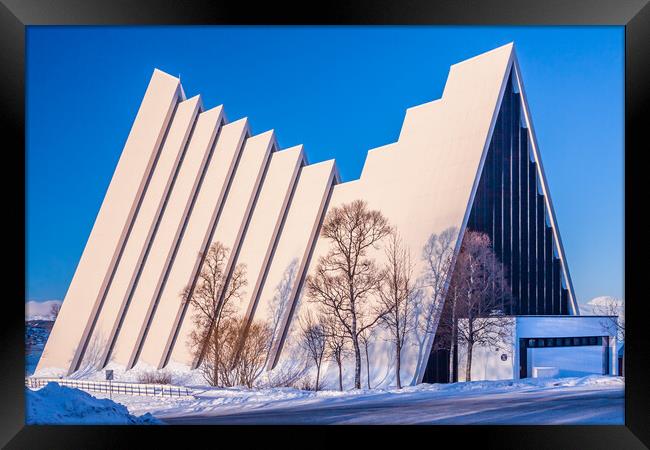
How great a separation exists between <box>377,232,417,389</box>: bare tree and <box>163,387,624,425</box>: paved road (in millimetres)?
1401

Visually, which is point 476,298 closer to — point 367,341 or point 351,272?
point 367,341

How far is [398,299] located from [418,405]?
2371 mm

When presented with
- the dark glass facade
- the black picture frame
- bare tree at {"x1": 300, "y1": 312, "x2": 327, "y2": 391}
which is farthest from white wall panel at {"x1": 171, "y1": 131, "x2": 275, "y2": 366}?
the black picture frame

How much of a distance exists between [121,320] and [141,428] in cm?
1046

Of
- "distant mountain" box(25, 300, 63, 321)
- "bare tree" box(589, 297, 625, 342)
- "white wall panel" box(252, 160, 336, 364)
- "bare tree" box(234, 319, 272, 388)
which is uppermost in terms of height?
"white wall panel" box(252, 160, 336, 364)

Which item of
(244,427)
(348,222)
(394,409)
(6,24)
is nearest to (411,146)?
(348,222)

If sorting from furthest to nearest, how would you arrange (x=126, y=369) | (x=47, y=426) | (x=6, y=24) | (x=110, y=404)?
(x=126, y=369) < (x=110, y=404) < (x=47, y=426) < (x=6, y=24)

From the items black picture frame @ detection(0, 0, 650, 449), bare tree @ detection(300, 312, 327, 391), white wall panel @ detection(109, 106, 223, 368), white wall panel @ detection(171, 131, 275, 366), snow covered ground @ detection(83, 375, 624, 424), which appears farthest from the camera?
white wall panel @ detection(109, 106, 223, 368)

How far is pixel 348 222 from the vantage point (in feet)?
56.7

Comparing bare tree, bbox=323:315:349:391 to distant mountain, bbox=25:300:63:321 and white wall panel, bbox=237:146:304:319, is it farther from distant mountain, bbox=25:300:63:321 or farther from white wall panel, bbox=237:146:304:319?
distant mountain, bbox=25:300:63:321

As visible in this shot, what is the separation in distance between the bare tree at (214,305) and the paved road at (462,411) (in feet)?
10.4

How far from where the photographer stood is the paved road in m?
13.3

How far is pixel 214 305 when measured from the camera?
18.1 metres

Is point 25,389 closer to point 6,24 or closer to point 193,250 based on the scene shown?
point 6,24
